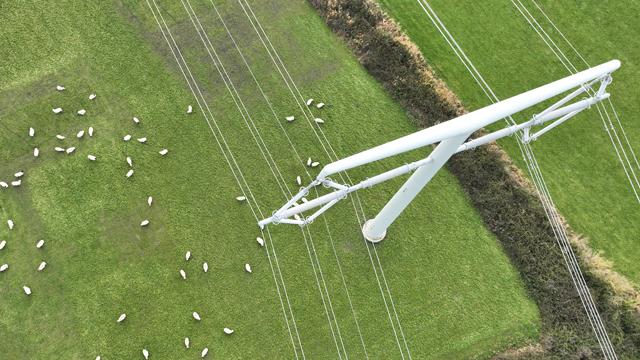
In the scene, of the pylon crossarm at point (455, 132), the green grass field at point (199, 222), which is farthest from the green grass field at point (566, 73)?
the pylon crossarm at point (455, 132)

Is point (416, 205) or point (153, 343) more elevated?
point (416, 205)

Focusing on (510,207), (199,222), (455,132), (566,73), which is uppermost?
(566,73)

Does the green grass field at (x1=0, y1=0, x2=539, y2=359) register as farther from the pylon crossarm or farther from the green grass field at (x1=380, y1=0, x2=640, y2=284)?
the pylon crossarm

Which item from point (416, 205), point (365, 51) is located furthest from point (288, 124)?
point (416, 205)

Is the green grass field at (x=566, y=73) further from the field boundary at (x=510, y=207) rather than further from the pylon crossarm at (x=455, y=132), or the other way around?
the pylon crossarm at (x=455, y=132)

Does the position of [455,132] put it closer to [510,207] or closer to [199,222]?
[510,207]

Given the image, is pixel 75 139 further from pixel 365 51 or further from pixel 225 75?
pixel 365 51

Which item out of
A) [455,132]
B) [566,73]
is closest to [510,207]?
[566,73]
